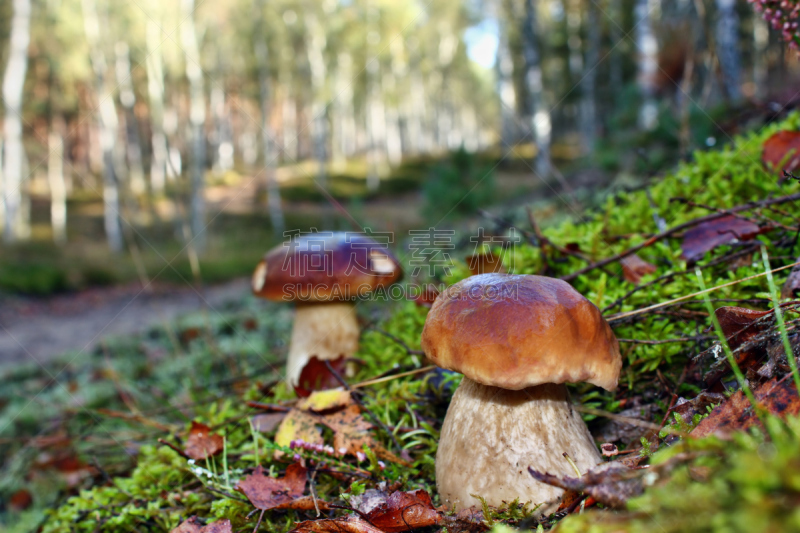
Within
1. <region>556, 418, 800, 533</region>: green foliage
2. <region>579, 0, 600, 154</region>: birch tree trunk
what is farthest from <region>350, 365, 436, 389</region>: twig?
<region>579, 0, 600, 154</region>: birch tree trunk

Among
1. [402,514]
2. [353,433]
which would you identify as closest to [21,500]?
[353,433]

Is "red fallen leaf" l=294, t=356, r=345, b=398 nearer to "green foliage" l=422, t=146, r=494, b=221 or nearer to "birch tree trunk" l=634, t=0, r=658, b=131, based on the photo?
"green foliage" l=422, t=146, r=494, b=221

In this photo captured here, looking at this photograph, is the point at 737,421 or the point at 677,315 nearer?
the point at 737,421

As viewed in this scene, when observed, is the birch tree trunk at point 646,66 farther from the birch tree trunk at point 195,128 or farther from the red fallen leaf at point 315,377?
the birch tree trunk at point 195,128

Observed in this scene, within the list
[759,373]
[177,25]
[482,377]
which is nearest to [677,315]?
[759,373]

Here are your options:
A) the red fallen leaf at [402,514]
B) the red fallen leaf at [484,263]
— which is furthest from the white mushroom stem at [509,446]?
the red fallen leaf at [484,263]

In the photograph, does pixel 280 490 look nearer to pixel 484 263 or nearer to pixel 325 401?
pixel 325 401

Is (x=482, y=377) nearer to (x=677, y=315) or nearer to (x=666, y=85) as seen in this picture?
(x=677, y=315)
